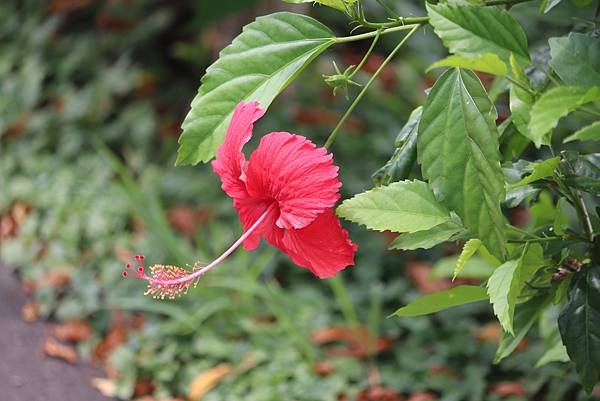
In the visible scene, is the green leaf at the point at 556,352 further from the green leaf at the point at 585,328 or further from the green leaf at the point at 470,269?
the green leaf at the point at 470,269

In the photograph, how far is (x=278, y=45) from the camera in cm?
105

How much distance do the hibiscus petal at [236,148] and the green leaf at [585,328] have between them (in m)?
0.41

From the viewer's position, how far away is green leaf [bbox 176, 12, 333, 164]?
104 centimetres

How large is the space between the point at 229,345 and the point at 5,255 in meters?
0.85

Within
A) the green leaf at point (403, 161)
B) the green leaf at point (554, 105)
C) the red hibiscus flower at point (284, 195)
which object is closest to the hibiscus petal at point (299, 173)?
the red hibiscus flower at point (284, 195)

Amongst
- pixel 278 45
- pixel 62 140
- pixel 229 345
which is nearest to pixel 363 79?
pixel 62 140

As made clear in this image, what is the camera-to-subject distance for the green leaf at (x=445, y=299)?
1.13 m

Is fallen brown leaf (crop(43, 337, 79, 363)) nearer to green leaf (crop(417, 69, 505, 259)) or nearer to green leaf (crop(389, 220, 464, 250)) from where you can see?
green leaf (crop(389, 220, 464, 250))

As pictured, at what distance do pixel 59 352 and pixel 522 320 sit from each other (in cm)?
158

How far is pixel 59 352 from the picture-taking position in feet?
8.13

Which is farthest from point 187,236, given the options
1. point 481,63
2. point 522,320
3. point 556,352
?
point 481,63

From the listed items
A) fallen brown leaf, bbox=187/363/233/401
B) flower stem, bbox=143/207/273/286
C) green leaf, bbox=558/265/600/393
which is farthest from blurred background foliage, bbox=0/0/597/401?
flower stem, bbox=143/207/273/286

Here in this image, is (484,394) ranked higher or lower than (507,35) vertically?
lower

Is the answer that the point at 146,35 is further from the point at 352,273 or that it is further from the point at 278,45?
the point at 278,45
